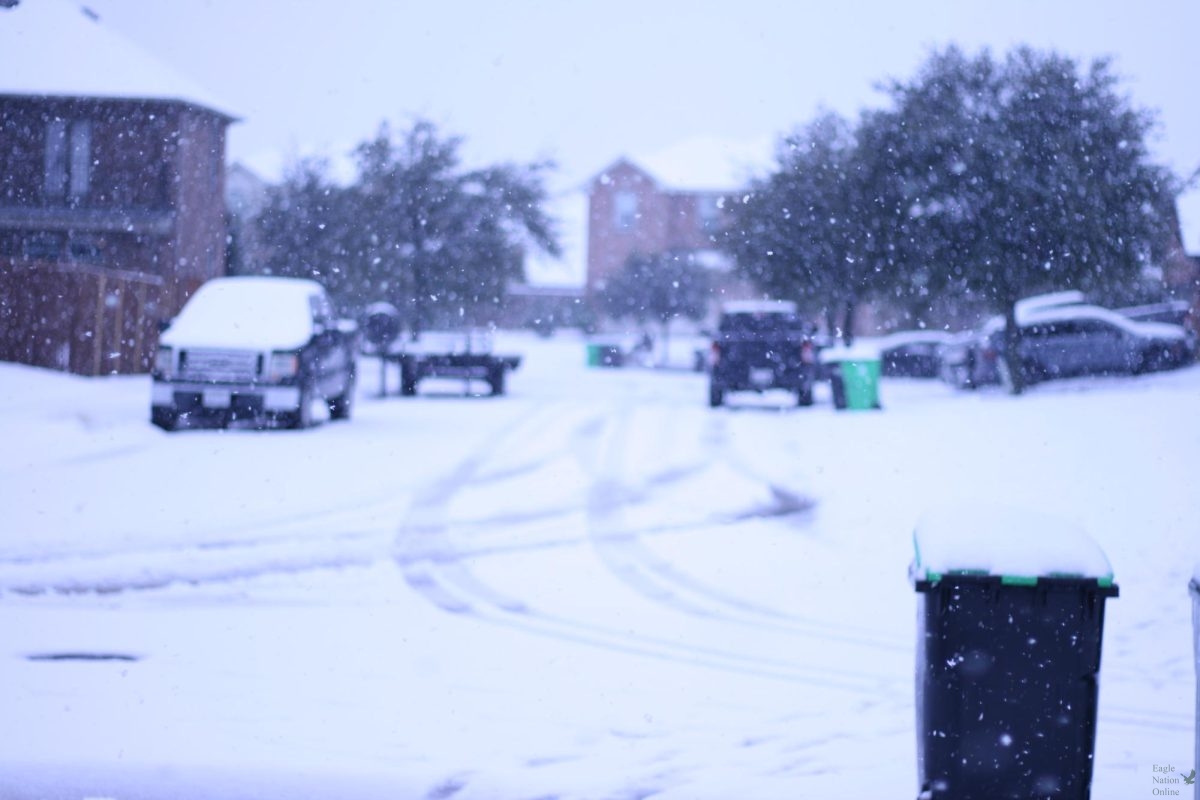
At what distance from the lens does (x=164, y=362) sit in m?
17.1

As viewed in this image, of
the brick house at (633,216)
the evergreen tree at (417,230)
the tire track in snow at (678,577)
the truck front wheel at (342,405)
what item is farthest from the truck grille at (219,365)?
the brick house at (633,216)

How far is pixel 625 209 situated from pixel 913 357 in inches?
1062

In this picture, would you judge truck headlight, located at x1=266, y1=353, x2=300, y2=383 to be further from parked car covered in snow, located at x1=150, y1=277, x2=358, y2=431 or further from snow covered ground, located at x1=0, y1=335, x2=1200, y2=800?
snow covered ground, located at x1=0, y1=335, x2=1200, y2=800

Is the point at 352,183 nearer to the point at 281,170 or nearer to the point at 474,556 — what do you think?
the point at 281,170

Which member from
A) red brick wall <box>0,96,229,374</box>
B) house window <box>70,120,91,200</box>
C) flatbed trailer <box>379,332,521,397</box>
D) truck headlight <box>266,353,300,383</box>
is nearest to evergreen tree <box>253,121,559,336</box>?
red brick wall <box>0,96,229,374</box>

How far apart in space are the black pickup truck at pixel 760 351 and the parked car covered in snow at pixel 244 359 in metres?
7.65

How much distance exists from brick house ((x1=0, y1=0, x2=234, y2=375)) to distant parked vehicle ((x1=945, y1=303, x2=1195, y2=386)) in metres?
17.5

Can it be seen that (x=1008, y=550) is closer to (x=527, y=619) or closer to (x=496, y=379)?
(x=527, y=619)

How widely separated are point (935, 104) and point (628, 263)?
3075 centimetres

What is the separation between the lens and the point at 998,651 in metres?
4.02

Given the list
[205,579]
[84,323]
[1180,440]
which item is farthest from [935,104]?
[205,579]

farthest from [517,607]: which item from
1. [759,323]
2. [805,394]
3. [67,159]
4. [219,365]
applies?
[67,159]

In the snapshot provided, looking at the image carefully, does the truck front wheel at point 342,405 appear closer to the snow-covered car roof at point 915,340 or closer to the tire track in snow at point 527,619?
the tire track in snow at point 527,619

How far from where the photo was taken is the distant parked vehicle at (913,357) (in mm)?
39375
